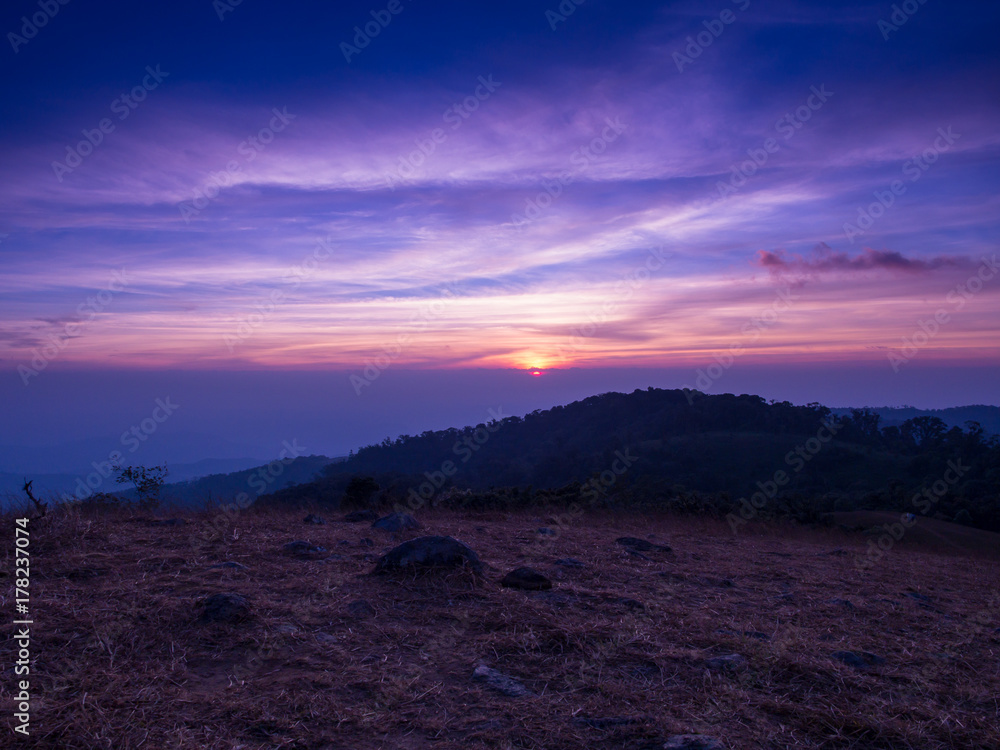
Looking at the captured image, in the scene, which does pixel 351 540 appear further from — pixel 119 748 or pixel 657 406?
pixel 657 406

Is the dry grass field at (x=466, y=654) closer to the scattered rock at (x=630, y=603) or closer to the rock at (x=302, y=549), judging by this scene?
the scattered rock at (x=630, y=603)

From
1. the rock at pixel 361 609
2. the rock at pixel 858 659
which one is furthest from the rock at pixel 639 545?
the rock at pixel 361 609

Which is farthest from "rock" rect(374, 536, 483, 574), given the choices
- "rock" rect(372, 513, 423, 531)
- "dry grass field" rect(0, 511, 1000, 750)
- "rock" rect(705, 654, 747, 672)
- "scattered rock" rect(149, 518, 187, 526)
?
"scattered rock" rect(149, 518, 187, 526)

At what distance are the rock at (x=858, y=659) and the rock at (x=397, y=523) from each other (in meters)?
6.26

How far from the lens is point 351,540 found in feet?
26.8

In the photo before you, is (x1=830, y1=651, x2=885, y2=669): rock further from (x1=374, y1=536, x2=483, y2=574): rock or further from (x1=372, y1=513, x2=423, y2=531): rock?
(x1=372, y1=513, x2=423, y2=531): rock

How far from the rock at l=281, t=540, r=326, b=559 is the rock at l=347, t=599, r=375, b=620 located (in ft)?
6.90

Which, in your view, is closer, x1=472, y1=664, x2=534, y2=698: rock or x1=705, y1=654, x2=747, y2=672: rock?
x1=472, y1=664, x2=534, y2=698: rock

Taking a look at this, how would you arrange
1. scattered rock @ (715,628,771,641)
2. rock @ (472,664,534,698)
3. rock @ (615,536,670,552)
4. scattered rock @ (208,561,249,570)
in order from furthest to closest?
1. rock @ (615,536,670,552)
2. scattered rock @ (208,561,249,570)
3. scattered rock @ (715,628,771,641)
4. rock @ (472,664,534,698)

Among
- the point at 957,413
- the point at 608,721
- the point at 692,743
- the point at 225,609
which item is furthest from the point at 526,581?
the point at 957,413

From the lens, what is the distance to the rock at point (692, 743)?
3133 mm

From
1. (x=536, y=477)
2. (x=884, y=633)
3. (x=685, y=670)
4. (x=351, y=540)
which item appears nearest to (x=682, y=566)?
(x=884, y=633)

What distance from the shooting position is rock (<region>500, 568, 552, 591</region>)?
6023 mm

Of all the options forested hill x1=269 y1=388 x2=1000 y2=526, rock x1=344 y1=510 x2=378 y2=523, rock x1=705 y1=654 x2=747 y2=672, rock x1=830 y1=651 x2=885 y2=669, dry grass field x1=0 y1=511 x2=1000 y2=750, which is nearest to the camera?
dry grass field x1=0 y1=511 x2=1000 y2=750
